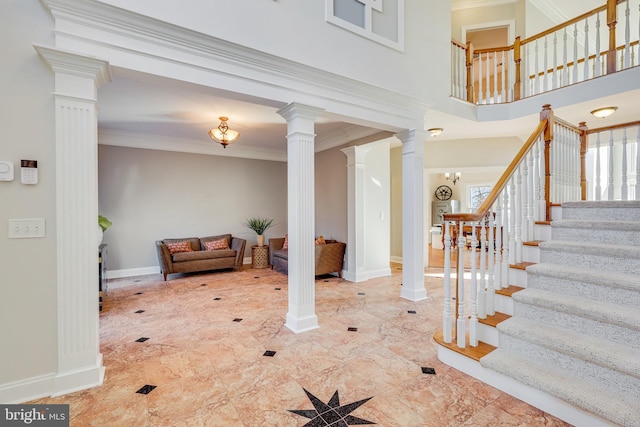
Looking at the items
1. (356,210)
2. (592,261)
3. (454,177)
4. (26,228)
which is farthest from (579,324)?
(454,177)

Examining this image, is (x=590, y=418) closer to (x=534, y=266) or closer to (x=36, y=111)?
(x=534, y=266)

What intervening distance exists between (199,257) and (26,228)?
3.61 m

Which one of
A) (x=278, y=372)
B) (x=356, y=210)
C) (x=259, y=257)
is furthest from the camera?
(x=259, y=257)

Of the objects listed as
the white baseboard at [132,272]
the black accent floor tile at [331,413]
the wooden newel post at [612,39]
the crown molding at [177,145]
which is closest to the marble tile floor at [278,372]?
the black accent floor tile at [331,413]

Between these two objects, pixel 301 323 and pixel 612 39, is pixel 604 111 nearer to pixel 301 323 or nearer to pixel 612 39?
pixel 612 39

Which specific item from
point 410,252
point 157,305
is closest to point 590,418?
point 410,252

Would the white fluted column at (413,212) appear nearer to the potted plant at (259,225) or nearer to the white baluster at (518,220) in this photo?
the white baluster at (518,220)

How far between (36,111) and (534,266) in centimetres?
378

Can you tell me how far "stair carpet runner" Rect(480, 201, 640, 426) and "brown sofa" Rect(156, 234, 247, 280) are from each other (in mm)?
4714

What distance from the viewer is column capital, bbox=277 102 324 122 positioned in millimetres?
2885

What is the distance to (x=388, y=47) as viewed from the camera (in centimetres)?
361

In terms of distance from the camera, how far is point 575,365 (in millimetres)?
1796

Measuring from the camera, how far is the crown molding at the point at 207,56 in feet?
6.69

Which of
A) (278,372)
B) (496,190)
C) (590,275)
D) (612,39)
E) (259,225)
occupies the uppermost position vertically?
(612,39)
